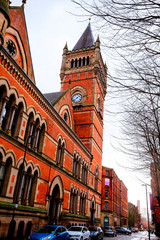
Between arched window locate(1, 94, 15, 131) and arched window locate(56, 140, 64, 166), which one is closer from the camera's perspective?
arched window locate(1, 94, 15, 131)

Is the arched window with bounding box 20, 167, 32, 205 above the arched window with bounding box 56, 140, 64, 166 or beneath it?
beneath

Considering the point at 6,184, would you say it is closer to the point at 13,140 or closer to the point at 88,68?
the point at 13,140

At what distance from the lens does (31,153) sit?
14695mm

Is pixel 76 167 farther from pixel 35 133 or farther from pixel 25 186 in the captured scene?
pixel 25 186

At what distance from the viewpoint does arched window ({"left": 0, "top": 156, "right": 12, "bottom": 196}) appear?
469 inches

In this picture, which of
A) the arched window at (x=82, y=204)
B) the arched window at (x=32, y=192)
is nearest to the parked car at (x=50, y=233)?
the arched window at (x=32, y=192)

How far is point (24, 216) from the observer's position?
13195mm

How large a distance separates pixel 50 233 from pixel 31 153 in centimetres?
535

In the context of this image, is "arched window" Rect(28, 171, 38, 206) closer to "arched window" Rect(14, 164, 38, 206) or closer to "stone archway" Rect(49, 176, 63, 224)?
"arched window" Rect(14, 164, 38, 206)

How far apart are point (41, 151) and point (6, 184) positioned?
467 cm

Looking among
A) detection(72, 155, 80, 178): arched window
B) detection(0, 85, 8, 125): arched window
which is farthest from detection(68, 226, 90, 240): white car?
detection(0, 85, 8, 125): arched window

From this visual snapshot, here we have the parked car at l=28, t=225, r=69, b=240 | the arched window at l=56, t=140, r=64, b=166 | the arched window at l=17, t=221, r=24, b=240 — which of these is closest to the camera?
the parked car at l=28, t=225, r=69, b=240

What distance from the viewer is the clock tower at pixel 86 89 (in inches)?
1268

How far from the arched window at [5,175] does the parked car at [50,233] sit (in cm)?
290
